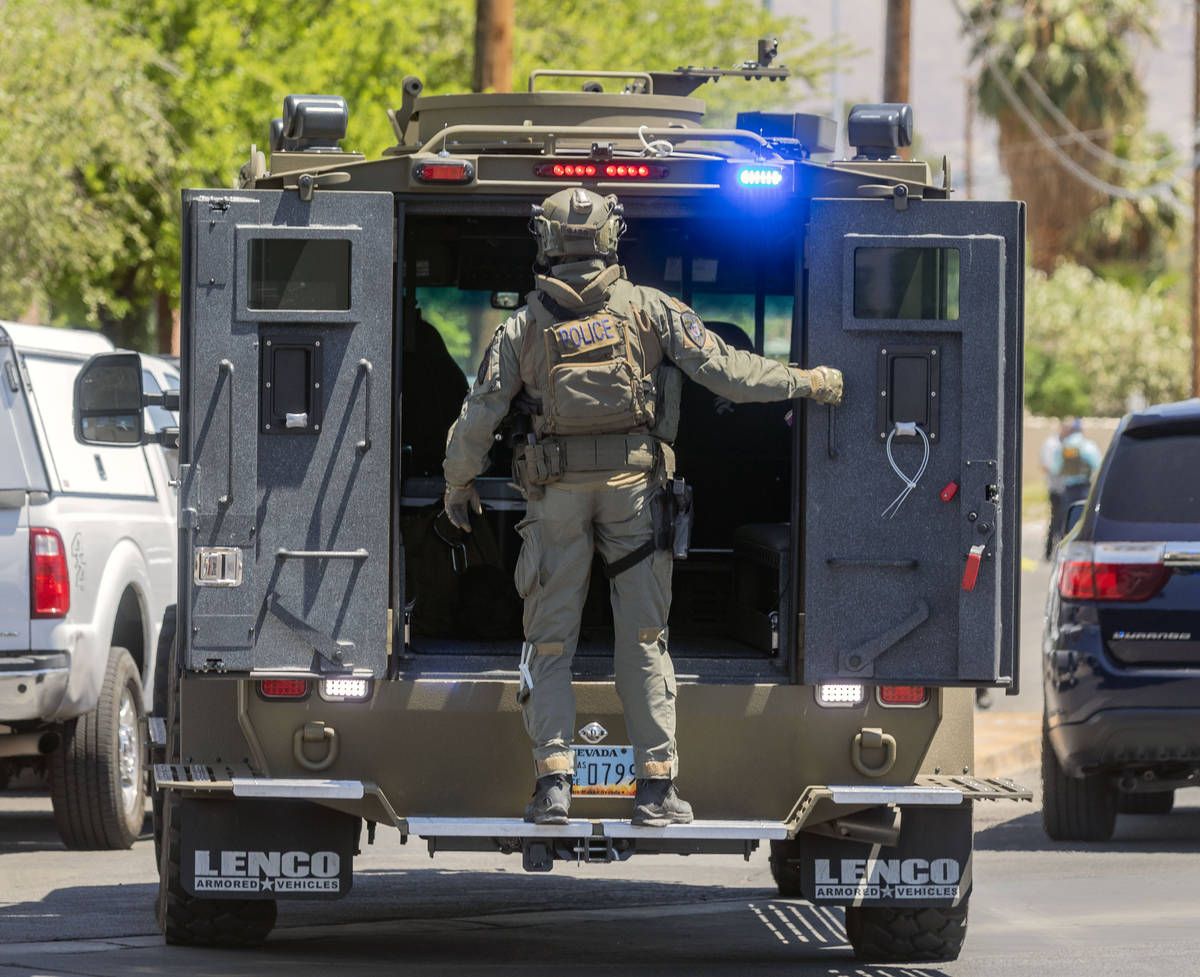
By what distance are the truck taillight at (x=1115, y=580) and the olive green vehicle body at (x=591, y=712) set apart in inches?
96.0

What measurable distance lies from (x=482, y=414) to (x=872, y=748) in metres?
1.58

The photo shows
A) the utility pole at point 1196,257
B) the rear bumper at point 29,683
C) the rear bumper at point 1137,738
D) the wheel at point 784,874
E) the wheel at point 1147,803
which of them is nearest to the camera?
the wheel at point 784,874

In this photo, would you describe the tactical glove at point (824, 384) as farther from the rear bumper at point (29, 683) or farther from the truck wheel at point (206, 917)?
the rear bumper at point (29, 683)

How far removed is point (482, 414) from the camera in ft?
22.8

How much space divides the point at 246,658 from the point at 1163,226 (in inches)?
2300

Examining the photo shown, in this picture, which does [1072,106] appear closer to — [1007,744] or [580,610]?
[1007,744]

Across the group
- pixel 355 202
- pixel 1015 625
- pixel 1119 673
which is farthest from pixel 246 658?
pixel 1119 673

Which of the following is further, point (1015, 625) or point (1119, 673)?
point (1119, 673)

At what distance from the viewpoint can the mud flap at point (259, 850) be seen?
724cm

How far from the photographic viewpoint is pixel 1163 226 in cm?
6262

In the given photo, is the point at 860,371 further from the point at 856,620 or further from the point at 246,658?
the point at 246,658

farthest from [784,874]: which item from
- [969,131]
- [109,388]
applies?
[969,131]

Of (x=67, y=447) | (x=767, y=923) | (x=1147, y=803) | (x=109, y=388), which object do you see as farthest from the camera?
(x=1147, y=803)

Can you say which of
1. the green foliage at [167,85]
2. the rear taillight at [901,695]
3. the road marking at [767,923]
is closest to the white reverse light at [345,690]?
the rear taillight at [901,695]
